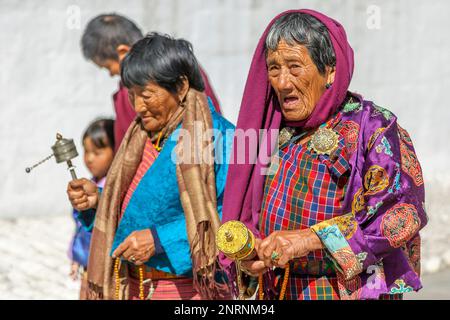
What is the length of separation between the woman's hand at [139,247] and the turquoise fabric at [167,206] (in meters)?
0.04

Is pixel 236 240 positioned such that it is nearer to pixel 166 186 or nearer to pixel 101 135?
pixel 166 186

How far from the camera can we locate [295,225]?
3234mm

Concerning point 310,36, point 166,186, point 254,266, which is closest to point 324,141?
point 310,36

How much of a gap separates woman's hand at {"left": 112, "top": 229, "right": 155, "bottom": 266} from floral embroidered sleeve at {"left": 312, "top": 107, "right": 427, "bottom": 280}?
1.13 m

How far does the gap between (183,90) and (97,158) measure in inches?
60.4

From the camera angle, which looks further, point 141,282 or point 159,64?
point 141,282

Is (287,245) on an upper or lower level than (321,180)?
lower

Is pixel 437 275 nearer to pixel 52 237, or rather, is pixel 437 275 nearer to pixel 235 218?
pixel 52 237

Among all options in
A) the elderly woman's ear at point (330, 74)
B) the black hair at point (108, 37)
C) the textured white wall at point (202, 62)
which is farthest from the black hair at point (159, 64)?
the textured white wall at point (202, 62)

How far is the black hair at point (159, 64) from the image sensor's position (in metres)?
4.06

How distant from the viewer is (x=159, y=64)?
4.05 m

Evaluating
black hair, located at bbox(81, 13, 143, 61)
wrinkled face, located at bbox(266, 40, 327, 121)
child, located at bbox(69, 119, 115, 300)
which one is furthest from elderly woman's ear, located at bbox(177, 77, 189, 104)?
black hair, located at bbox(81, 13, 143, 61)

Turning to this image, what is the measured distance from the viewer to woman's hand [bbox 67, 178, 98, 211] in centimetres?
452

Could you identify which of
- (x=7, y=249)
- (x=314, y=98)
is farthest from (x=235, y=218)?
(x=7, y=249)
